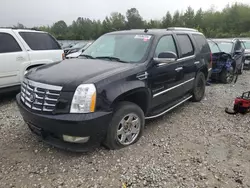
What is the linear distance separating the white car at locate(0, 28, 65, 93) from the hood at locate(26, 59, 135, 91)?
2262mm

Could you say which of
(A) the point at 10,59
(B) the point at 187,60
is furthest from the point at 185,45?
(A) the point at 10,59

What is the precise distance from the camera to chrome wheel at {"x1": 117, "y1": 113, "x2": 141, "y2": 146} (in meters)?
3.18

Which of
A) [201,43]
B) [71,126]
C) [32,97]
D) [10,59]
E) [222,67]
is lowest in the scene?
[222,67]

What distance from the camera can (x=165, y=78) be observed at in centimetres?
386

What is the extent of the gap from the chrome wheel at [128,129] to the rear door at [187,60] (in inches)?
64.1

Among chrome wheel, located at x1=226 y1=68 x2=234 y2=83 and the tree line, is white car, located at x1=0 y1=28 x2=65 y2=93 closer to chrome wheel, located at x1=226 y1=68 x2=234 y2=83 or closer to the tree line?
chrome wheel, located at x1=226 y1=68 x2=234 y2=83

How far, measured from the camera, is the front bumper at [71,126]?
104 inches

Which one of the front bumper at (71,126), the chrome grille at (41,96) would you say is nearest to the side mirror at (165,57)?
the front bumper at (71,126)

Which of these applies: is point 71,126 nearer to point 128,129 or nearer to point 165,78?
point 128,129

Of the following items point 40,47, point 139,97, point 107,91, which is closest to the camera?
point 107,91

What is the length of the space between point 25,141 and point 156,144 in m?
2.10

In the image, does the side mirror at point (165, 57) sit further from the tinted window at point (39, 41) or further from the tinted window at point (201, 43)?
the tinted window at point (39, 41)

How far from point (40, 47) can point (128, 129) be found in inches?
155

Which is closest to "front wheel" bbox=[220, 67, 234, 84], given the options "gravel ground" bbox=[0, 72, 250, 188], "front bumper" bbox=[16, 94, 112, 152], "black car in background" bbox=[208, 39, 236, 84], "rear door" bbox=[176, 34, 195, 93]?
"black car in background" bbox=[208, 39, 236, 84]
